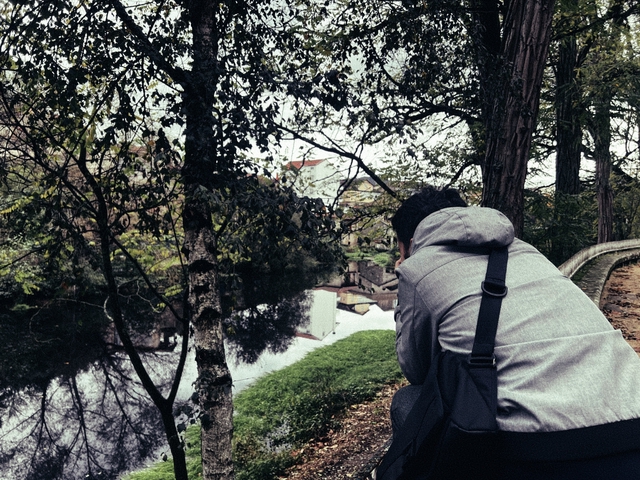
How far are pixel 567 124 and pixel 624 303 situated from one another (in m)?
5.07

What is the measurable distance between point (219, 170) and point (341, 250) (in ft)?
4.71

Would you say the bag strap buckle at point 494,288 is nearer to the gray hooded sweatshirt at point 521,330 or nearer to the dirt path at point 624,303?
the gray hooded sweatshirt at point 521,330

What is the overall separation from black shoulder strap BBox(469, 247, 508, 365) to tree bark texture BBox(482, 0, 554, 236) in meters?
3.15

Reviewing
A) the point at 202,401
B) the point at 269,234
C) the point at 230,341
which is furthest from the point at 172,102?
the point at 230,341

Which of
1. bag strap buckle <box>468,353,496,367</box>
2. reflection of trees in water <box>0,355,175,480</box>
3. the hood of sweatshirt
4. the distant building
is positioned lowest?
reflection of trees in water <box>0,355,175,480</box>

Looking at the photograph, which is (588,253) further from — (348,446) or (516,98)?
(516,98)

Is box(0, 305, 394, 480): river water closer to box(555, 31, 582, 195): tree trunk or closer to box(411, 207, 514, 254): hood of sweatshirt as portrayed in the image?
box(411, 207, 514, 254): hood of sweatshirt

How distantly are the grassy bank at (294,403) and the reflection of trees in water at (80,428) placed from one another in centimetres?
93

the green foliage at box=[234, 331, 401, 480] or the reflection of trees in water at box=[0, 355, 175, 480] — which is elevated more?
the green foliage at box=[234, 331, 401, 480]

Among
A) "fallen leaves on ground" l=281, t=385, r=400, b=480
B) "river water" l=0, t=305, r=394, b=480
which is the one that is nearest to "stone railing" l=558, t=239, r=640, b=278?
"fallen leaves on ground" l=281, t=385, r=400, b=480

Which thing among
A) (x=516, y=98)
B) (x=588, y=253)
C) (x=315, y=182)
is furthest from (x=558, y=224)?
(x=315, y=182)

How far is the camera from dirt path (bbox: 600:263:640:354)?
5.73 metres

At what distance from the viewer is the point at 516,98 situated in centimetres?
422

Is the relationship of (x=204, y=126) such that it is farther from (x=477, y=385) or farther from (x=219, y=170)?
(x=477, y=385)
